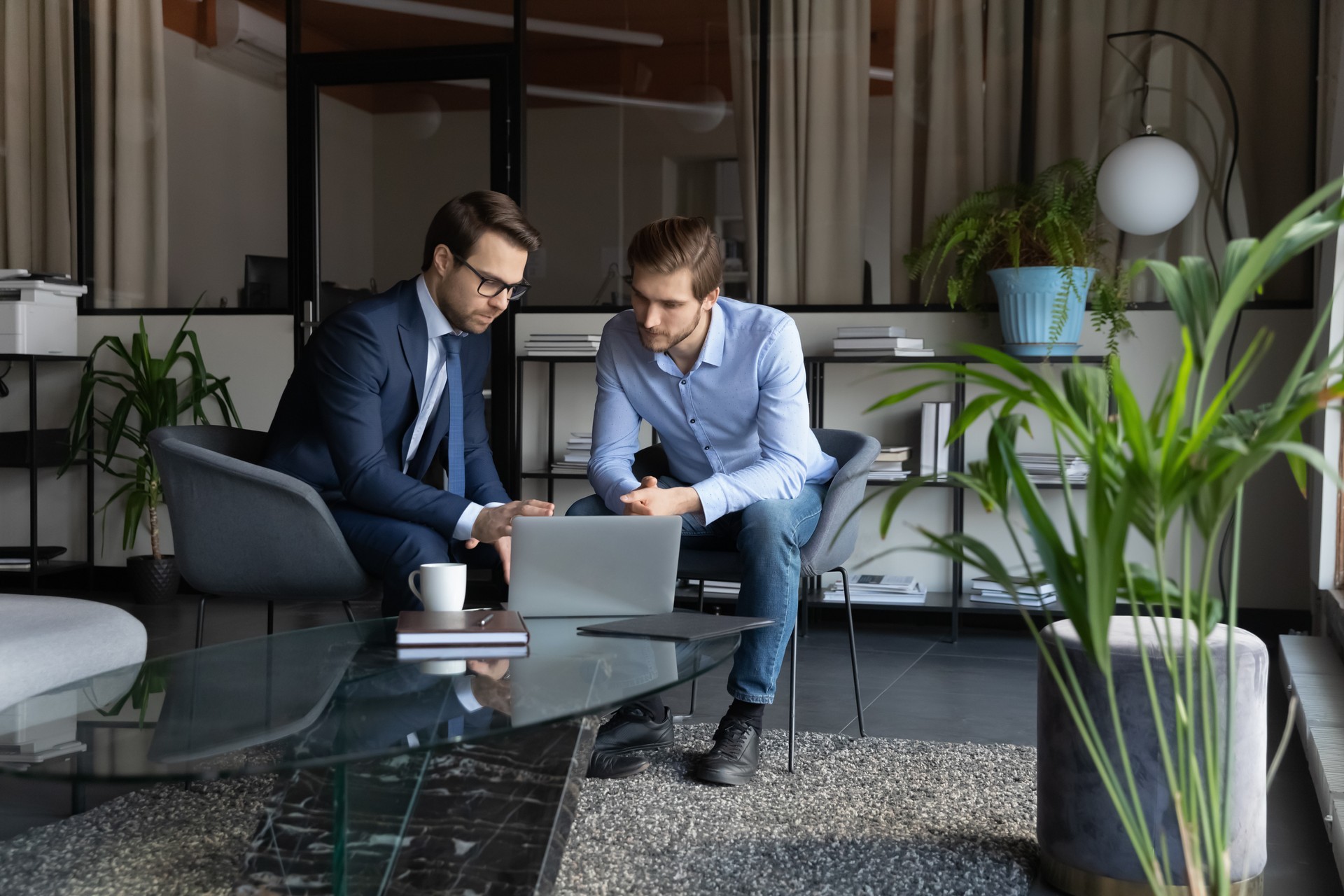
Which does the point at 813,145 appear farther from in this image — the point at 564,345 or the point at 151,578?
the point at 151,578

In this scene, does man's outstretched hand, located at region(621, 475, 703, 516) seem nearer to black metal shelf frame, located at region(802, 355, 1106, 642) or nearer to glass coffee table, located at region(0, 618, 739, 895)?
glass coffee table, located at region(0, 618, 739, 895)

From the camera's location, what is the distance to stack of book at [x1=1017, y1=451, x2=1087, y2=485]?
3.76 meters

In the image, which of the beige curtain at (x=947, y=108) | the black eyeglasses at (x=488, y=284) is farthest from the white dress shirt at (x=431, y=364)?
the beige curtain at (x=947, y=108)

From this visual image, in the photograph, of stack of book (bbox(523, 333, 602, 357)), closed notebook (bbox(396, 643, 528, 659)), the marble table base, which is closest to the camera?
the marble table base

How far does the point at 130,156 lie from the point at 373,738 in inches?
173

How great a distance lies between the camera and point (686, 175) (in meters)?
4.54

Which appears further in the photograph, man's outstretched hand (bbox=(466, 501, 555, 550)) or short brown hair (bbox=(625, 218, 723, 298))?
short brown hair (bbox=(625, 218, 723, 298))

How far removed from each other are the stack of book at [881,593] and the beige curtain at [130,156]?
9.87ft

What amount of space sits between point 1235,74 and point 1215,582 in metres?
1.66

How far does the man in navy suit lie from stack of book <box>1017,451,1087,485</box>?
186 centimetres

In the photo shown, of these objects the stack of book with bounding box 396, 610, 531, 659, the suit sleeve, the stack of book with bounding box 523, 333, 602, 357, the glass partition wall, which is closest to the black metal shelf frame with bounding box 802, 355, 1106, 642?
the glass partition wall

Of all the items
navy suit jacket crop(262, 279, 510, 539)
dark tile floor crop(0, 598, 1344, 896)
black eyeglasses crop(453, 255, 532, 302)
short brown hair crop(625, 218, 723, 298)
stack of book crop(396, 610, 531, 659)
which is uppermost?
short brown hair crop(625, 218, 723, 298)

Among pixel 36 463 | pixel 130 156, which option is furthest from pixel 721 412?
pixel 130 156

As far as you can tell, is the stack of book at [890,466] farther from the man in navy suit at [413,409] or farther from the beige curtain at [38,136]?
the beige curtain at [38,136]
